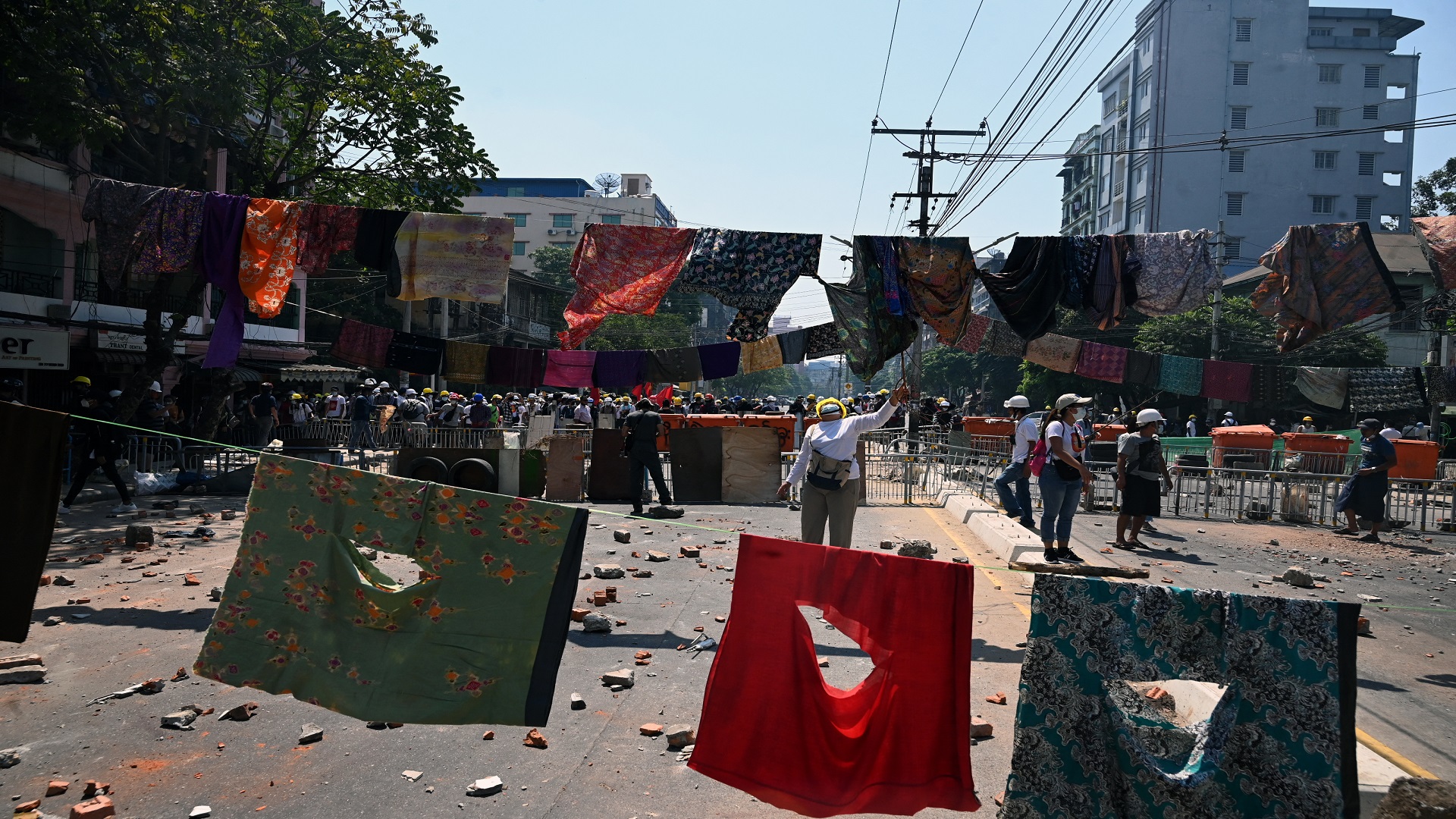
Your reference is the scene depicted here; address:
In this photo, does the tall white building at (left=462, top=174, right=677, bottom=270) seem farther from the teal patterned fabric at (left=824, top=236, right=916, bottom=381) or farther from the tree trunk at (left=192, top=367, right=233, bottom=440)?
the teal patterned fabric at (left=824, top=236, right=916, bottom=381)

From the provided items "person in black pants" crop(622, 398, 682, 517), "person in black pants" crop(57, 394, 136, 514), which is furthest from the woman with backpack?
"person in black pants" crop(57, 394, 136, 514)

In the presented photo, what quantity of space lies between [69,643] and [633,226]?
23.8ft

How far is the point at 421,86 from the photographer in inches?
719

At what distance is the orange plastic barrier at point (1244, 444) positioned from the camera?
73.4ft

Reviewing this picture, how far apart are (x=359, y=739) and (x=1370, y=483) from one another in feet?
47.6

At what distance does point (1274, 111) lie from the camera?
64125mm

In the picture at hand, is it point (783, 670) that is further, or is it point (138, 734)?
point (138, 734)

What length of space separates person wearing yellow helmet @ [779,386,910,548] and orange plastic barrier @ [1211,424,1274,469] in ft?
56.1

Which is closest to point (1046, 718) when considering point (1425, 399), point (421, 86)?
point (1425, 399)

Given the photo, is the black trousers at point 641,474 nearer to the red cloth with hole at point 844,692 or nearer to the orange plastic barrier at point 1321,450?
the red cloth with hole at point 844,692

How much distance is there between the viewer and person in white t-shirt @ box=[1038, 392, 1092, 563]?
10023 mm

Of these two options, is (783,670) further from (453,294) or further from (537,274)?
(537,274)

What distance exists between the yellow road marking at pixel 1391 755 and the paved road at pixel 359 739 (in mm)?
2002

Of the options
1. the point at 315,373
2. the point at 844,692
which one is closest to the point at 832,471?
the point at 844,692
